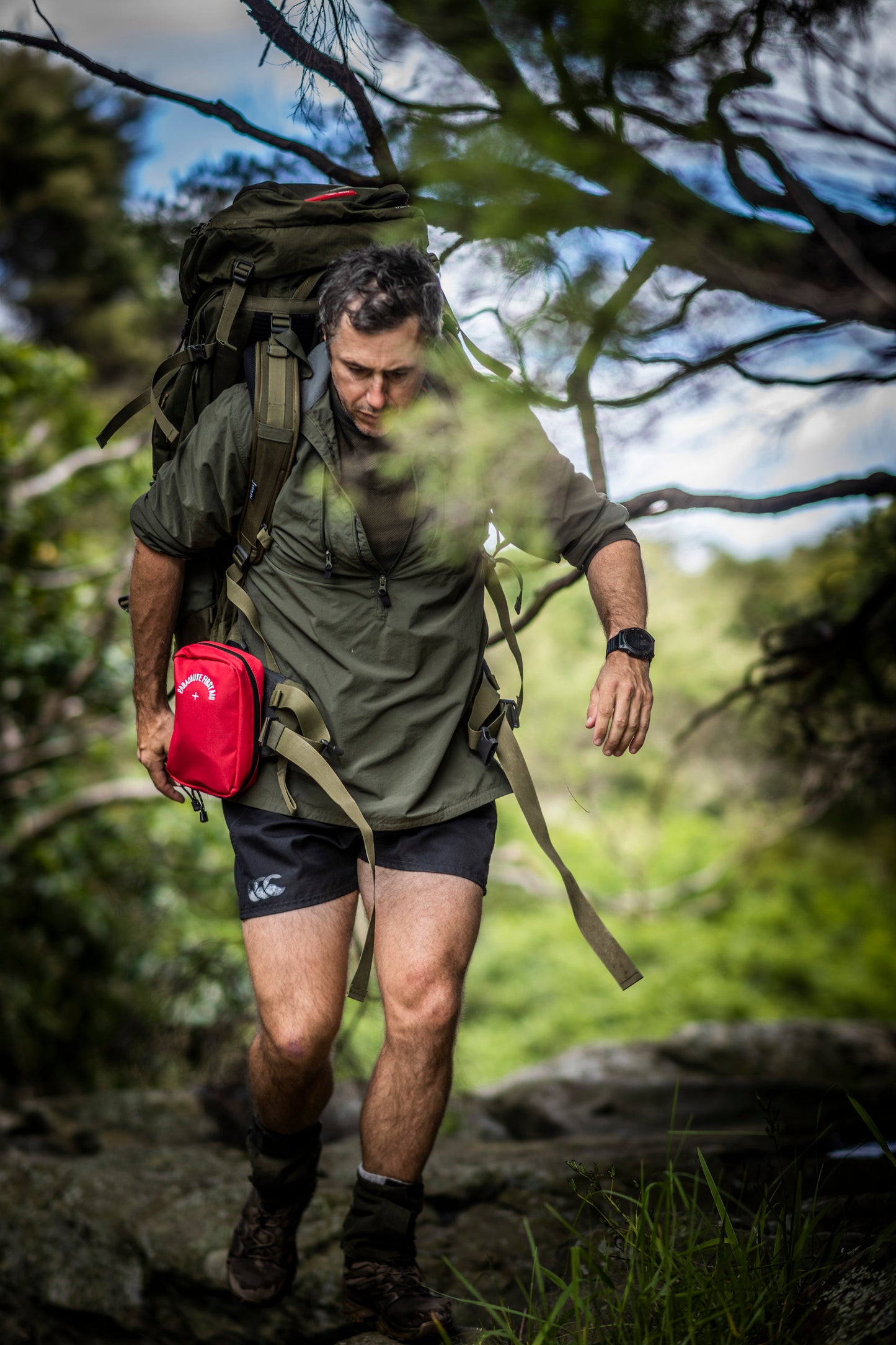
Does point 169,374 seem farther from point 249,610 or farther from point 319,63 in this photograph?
Result: point 319,63

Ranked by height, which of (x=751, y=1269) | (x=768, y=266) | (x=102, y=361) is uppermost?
(x=102, y=361)

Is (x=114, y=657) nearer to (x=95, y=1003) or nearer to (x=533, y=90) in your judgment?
(x=95, y=1003)

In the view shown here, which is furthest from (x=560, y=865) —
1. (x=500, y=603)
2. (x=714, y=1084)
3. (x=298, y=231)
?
(x=714, y=1084)

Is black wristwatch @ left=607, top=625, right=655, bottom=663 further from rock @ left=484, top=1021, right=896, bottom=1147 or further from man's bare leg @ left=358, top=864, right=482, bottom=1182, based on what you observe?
rock @ left=484, top=1021, right=896, bottom=1147

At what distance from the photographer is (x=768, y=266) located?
191cm

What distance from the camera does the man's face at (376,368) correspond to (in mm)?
1923

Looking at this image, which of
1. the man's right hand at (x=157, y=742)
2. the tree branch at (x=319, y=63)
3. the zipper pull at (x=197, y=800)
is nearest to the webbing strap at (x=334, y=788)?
the zipper pull at (x=197, y=800)

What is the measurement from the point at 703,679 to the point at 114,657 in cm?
920

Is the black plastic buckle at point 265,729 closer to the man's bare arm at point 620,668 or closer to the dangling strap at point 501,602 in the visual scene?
the dangling strap at point 501,602

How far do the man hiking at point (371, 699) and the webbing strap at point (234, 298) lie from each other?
0.14 meters

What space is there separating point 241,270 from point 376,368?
38cm

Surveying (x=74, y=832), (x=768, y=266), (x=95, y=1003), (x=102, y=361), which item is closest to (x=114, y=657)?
(x=74, y=832)

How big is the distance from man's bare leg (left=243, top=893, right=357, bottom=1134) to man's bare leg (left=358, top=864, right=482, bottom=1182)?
0.41ft

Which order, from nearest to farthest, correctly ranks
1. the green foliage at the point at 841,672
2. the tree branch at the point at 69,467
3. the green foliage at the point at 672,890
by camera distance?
the green foliage at the point at 841,672
the tree branch at the point at 69,467
the green foliage at the point at 672,890
